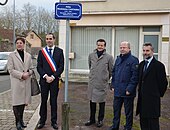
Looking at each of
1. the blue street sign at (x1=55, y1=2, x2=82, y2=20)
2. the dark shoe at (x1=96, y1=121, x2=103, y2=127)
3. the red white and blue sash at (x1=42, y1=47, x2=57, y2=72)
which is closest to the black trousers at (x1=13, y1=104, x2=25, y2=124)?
the red white and blue sash at (x1=42, y1=47, x2=57, y2=72)

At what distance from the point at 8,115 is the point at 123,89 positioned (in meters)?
3.24

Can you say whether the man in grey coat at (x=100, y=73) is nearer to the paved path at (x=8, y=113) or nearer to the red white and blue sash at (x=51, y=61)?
the red white and blue sash at (x=51, y=61)

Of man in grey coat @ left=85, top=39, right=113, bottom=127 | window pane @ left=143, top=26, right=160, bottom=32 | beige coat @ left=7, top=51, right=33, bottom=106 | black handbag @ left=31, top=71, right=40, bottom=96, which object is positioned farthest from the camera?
window pane @ left=143, top=26, right=160, bottom=32

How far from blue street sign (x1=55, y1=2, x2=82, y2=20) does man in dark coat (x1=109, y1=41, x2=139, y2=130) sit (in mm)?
1252

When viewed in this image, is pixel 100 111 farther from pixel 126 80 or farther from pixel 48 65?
pixel 48 65

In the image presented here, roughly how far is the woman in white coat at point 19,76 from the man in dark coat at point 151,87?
7.89 feet

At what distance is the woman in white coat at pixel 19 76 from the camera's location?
5.97 metres

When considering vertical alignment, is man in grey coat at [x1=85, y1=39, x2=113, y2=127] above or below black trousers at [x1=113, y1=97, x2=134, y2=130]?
above

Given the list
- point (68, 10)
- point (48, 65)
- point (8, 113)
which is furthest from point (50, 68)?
point (8, 113)

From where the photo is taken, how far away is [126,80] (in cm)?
595

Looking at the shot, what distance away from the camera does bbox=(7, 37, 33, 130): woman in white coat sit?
235 inches

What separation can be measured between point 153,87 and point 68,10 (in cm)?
209

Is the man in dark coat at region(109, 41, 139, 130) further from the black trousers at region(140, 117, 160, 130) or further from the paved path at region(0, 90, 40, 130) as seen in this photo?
the paved path at region(0, 90, 40, 130)

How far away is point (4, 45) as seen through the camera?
44.9m
